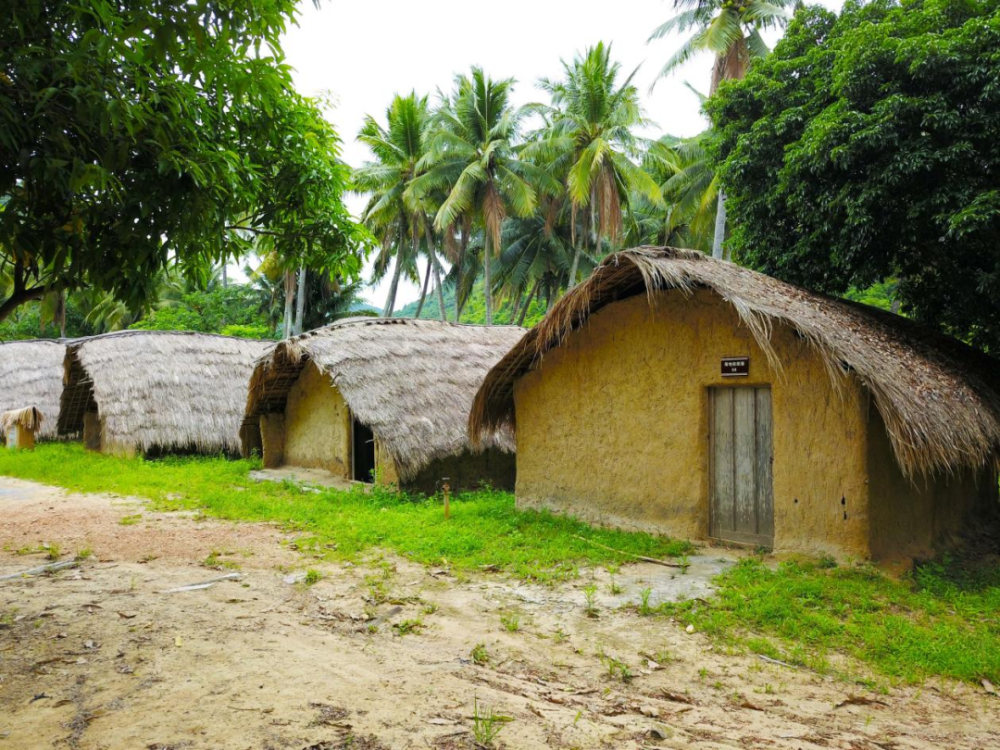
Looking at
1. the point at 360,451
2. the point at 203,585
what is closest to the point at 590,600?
the point at 203,585

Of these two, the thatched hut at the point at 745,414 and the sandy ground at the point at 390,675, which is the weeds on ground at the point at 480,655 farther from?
the thatched hut at the point at 745,414

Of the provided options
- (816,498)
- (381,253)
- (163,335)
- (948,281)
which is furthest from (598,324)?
(381,253)

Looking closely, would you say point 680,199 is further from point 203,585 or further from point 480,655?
point 480,655

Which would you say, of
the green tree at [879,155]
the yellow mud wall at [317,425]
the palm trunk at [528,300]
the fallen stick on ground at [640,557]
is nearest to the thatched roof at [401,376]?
the yellow mud wall at [317,425]

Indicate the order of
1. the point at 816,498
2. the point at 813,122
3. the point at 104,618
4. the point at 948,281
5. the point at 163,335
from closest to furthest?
1. the point at 104,618
2. the point at 816,498
3. the point at 813,122
4. the point at 948,281
5. the point at 163,335

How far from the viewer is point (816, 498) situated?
21.9 feet

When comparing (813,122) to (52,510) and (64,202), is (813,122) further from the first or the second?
(52,510)

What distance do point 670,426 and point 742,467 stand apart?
2.75 feet

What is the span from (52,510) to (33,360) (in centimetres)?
1200

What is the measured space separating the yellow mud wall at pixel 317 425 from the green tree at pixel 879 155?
23.3 ft

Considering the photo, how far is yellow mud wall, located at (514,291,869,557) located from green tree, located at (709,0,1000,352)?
260cm

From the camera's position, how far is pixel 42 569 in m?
6.32

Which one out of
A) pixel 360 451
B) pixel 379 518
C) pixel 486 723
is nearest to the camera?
pixel 486 723

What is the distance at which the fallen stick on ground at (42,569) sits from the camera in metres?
6.10
